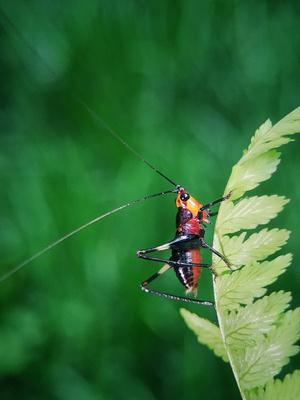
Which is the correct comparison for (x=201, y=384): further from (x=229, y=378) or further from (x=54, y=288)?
(x=54, y=288)

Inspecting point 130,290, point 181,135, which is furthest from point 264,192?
point 130,290

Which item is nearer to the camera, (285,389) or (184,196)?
(285,389)

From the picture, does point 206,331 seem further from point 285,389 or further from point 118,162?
point 118,162

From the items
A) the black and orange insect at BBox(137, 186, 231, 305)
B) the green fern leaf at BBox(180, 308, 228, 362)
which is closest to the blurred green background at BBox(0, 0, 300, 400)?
the black and orange insect at BBox(137, 186, 231, 305)

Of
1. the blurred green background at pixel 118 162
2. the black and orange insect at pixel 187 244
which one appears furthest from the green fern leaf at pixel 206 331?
the blurred green background at pixel 118 162

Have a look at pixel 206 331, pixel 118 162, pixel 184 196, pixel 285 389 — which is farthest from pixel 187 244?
pixel 118 162

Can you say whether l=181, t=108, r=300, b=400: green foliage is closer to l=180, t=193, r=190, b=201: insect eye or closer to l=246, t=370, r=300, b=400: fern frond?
l=246, t=370, r=300, b=400: fern frond
